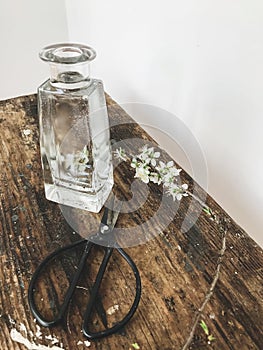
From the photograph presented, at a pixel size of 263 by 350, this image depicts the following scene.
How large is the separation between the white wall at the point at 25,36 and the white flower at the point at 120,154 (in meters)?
0.77

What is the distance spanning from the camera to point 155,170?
28.3 inches

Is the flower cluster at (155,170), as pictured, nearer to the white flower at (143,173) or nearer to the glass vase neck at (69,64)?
the white flower at (143,173)

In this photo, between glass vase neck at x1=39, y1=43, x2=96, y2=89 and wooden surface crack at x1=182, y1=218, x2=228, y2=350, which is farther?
glass vase neck at x1=39, y1=43, x2=96, y2=89

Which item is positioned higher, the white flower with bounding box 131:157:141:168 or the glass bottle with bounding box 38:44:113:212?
the glass bottle with bounding box 38:44:113:212

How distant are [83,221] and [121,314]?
17cm

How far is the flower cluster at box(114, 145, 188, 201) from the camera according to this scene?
2.23ft

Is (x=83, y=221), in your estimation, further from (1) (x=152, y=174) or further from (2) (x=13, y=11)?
(2) (x=13, y=11)

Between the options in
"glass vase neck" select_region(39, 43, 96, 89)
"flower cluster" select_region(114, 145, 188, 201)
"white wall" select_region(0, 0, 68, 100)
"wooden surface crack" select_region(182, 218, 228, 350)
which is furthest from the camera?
"white wall" select_region(0, 0, 68, 100)

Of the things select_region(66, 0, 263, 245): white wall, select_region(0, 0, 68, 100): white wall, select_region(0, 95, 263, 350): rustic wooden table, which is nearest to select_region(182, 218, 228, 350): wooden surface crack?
select_region(0, 95, 263, 350): rustic wooden table

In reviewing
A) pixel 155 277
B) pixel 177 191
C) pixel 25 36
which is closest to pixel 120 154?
pixel 177 191

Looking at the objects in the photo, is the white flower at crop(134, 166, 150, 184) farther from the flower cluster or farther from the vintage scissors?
the vintage scissors

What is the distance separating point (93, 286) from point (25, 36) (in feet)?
3.47

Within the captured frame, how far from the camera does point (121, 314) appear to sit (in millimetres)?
496

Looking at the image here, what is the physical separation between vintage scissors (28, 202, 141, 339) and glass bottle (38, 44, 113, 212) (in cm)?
6
